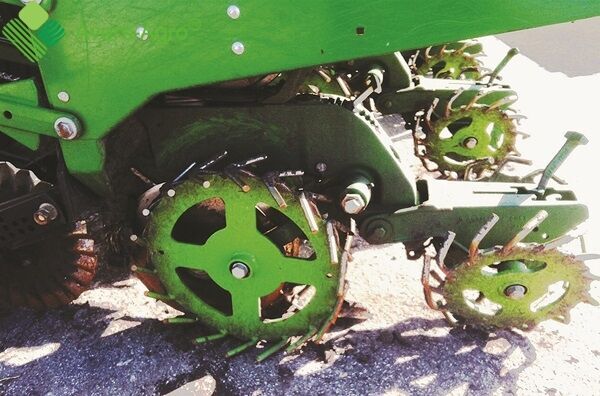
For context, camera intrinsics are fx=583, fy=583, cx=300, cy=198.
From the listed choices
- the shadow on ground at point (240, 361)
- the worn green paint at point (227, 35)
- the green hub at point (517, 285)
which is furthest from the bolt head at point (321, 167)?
the shadow on ground at point (240, 361)

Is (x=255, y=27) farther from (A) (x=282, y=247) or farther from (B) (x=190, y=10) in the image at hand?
(A) (x=282, y=247)

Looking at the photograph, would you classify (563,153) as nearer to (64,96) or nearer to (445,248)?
(445,248)

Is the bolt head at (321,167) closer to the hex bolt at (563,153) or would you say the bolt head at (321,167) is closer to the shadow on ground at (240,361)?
the shadow on ground at (240,361)

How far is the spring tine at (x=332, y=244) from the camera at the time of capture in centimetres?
165

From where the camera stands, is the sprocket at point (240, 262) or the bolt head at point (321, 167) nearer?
the sprocket at point (240, 262)

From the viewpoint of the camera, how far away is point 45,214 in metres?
1.80

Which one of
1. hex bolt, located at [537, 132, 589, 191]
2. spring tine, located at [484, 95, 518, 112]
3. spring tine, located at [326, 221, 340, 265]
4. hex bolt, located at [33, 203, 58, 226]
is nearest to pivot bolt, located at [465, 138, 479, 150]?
spring tine, located at [484, 95, 518, 112]

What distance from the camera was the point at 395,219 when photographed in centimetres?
186

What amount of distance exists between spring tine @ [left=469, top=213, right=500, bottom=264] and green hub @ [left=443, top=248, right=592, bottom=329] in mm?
22

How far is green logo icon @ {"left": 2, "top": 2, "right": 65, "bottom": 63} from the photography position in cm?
147

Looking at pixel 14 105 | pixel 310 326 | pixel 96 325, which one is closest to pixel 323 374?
pixel 310 326

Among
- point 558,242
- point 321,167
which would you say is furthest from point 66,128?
point 558,242

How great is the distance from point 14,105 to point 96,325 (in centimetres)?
85

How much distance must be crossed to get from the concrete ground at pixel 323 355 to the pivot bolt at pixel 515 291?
0.85ft
